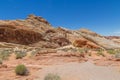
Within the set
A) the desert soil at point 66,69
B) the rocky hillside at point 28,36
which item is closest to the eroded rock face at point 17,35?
the rocky hillside at point 28,36

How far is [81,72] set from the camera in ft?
51.4

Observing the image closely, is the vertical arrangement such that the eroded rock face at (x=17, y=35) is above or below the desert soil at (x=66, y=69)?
above

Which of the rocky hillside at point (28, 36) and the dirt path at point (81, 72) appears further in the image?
the rocky hillside at point (28, 36)

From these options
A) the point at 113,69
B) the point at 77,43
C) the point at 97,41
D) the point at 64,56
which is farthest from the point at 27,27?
the point at 113,69

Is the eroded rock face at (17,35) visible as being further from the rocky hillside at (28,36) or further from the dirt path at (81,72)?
the dirt path at (81,72)

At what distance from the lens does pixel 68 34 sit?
203 feet

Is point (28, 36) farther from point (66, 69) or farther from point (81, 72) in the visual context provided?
point (81, 72)

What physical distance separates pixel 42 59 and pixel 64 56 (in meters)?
2.05

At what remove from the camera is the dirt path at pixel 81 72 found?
1468cm

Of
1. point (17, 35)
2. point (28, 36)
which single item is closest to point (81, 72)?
point (17, 35)

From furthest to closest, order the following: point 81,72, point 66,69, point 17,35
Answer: point 17,35 → point 66,69 → point 81,72

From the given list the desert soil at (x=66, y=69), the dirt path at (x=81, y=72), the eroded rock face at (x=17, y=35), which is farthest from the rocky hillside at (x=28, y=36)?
the dirt path at (x=81, y=72)

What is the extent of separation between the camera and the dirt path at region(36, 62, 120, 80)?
14.7 m

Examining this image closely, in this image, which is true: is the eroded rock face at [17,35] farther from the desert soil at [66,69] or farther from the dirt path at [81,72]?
the dirt path at [81,72]
